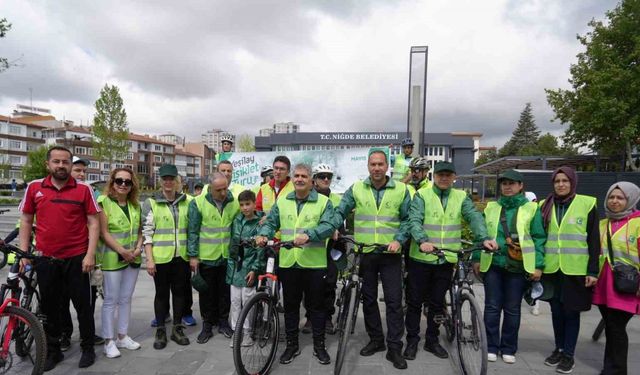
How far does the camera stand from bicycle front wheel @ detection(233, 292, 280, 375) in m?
3.14

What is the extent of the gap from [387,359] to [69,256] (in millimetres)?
3317

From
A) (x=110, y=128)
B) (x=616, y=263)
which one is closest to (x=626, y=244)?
(x=616, y=263)

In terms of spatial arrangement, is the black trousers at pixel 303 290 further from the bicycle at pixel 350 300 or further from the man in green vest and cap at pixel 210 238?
the man in green vest and cap at pixel 210 238

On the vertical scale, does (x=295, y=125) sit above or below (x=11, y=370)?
above

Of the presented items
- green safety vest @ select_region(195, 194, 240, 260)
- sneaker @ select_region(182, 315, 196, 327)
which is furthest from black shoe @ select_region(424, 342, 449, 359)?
sneaker @ select_region(182, 315, 196, 327)

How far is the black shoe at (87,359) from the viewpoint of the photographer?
141 inches

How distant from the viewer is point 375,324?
3930 mm

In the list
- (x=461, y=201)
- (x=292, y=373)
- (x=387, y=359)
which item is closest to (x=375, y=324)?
(x=387, y=359)

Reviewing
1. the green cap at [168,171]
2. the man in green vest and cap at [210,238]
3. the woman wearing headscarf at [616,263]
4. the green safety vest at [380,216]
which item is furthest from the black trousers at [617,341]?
the green cap at [168,171]

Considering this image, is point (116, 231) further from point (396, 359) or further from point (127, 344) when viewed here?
point (396, 359)

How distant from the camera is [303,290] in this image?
3.79 meters

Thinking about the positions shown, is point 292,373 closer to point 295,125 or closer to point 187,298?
point 187,298

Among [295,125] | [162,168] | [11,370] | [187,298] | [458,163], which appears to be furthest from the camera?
[295,125]

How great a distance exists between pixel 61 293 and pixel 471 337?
13.1ft
